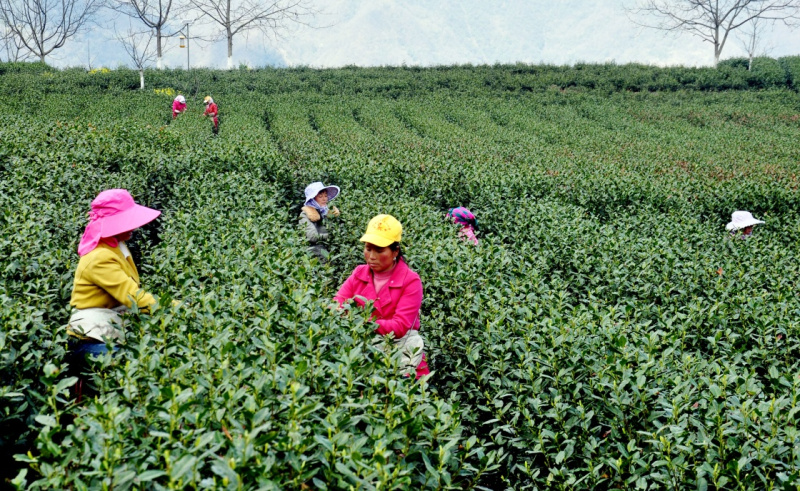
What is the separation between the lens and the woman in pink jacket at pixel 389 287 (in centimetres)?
395

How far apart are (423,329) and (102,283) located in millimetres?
2457

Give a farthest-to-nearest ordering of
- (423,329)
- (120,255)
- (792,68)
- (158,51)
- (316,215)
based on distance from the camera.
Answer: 1. (158,51)
2. (792,68)
3. (316,215)
4. (423,329)
5. (120,255)

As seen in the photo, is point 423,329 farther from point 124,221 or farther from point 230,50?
point 230,50

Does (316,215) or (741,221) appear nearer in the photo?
(316,215)

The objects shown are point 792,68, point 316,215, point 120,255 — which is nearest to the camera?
point 120,255

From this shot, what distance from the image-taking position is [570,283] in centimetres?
652

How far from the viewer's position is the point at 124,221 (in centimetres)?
389

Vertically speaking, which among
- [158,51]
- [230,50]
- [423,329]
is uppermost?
[230,50]

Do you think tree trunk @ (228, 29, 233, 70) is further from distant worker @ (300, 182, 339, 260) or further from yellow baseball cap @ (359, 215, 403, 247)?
yellow baseball cap @ (359, 215, 403, 247)

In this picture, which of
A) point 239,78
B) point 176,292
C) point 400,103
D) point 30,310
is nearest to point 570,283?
point 176,292

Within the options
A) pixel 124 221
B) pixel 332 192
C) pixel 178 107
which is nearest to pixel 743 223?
pixel 332 192

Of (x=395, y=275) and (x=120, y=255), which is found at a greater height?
(x=120, y=255)

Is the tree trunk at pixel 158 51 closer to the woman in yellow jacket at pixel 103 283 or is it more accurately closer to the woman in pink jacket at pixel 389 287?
the woman in yellow jacket at pixel 103 283

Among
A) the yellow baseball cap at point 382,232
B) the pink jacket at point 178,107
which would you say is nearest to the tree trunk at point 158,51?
the pink jacket at point 178,107
